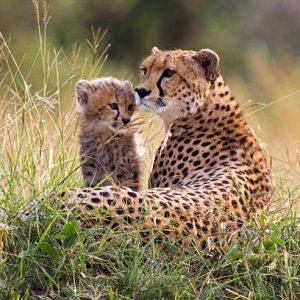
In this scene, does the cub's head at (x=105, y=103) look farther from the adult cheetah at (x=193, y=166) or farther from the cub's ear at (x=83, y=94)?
the adult cheetah at (x=193, y=166)

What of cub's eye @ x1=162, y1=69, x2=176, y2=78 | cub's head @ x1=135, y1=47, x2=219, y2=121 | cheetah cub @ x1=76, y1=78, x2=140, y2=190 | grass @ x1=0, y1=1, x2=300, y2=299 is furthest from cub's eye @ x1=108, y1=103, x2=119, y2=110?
grass @ x1=0, y1=1, x2=300, y2=299

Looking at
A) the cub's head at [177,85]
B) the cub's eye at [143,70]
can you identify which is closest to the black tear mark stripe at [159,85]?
the cub's head at [177,85]

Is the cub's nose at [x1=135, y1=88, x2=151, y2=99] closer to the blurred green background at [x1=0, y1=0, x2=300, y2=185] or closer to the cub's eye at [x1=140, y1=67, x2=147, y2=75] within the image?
the cub's eye at [x1=140, y1=67, x2=147, y2=75]

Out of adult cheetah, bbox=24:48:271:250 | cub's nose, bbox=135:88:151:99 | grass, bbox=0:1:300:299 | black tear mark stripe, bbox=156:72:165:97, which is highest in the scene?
black tear mark stripe, bbox=156:72:165:97

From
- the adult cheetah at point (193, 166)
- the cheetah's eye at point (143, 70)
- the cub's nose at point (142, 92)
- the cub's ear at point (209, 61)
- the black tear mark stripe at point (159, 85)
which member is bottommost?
the adult cheetah at point (193, 166)

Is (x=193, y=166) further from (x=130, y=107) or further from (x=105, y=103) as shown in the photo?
(x=105, y=103)

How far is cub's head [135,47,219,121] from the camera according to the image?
504cm

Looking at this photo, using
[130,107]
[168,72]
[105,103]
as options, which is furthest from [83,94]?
[168,72]

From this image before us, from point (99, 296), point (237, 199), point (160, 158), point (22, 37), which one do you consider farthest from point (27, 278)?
point (22, 37)

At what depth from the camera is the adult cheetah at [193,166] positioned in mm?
3992

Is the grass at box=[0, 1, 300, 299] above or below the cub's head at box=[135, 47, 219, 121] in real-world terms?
below

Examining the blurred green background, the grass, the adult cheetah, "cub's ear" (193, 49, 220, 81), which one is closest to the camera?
the grass

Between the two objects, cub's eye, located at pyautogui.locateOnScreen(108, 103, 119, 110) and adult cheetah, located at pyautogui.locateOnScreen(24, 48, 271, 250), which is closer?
adult cheetah, located at pyautogui.locateOnScreen(24, 48, 271, 250)

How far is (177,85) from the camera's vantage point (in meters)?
5.05
